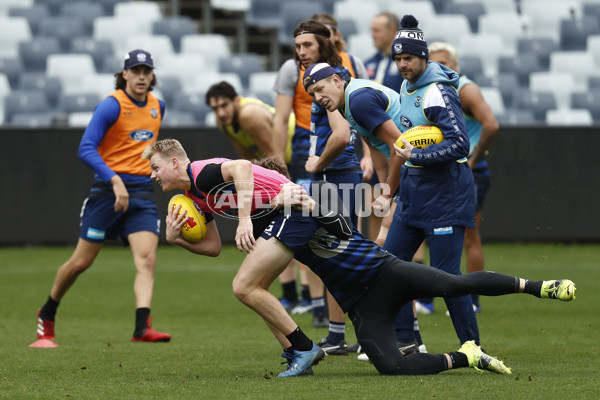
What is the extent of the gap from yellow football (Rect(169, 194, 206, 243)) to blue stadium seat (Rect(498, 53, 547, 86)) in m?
14.3

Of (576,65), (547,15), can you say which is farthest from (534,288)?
(547,15)

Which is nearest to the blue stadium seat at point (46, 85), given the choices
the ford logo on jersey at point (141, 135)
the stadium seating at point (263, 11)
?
the stadium seating at point (263, 11)

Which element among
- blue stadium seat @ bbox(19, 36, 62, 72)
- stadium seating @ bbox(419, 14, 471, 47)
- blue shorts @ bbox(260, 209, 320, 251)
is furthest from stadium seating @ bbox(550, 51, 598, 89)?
blue shorts @ bbox(260, 209, 320, 251)

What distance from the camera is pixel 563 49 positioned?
20.3m

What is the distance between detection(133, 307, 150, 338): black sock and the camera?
7943 millimetres

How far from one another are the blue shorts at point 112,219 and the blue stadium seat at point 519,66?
12.6m

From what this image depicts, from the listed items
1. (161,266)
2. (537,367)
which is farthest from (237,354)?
(161,266)

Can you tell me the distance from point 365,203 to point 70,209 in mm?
8163

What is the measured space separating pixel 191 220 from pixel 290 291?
157 inches

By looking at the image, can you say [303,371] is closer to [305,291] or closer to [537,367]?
[537,367]

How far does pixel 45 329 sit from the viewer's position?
26.1ft

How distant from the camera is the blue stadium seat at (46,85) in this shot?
Answer: 17.8 m

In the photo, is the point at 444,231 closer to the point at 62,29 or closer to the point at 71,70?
the point at 71,70

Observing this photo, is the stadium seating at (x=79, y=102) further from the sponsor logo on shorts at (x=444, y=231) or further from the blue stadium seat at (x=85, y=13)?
the sponsor logo on shorts at (x=444, y=231)
